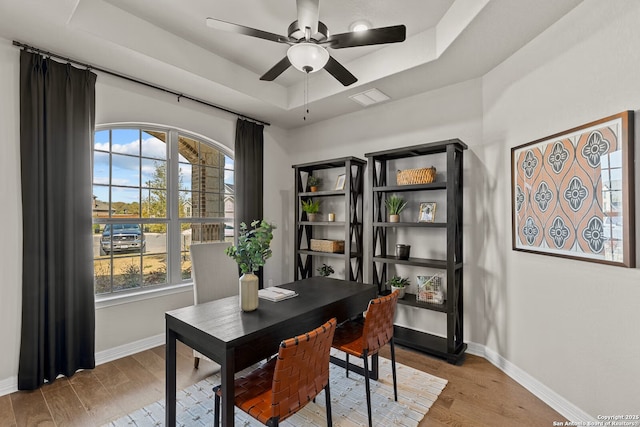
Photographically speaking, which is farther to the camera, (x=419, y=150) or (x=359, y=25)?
(x=419, y=150)

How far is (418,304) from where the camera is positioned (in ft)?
10.1

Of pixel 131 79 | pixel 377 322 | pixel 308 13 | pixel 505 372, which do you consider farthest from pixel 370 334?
pixel 131 79

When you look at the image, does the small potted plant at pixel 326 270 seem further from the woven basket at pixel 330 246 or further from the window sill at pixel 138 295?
the window sill at pixel 138 295

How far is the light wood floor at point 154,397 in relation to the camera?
207 centimetres

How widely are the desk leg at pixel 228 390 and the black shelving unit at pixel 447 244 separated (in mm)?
2126

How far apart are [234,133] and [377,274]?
254 cm

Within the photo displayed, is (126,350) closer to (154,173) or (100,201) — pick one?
(100,201)

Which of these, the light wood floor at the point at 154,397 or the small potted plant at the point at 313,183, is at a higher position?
the small potted plant at the point at 313,183

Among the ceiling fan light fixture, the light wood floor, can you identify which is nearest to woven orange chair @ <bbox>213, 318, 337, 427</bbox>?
the light wood floor

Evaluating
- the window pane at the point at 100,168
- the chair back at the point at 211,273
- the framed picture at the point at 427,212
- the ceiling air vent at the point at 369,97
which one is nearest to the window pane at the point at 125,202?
the window pane at the point at 100,168

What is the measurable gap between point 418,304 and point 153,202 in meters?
3.00

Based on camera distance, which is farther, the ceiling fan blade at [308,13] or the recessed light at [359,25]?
the recessed light at [359,25]

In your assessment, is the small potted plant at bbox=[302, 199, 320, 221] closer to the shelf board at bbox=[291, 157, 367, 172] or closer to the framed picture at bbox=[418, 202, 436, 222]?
the shelf board at bbox=[291, 157, 367, 172]

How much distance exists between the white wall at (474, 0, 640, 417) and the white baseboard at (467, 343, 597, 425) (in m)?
0.04
